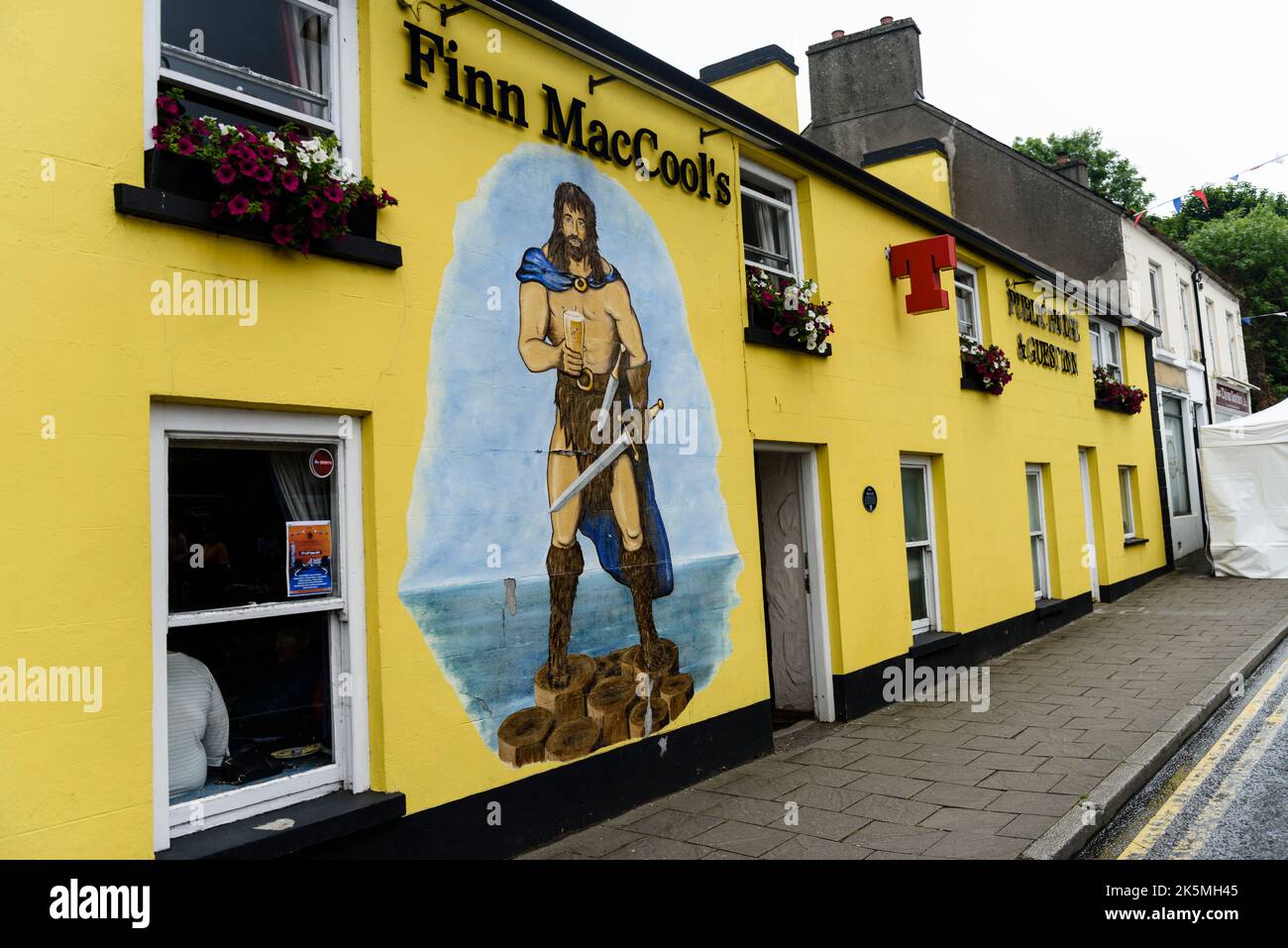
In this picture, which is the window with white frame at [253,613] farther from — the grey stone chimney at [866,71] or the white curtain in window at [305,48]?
the grey stone chimney at [866,71]

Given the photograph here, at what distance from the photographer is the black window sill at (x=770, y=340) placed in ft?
25.6

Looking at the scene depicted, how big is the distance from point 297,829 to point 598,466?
9.70 feet

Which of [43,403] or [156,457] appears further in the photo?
[156,457]

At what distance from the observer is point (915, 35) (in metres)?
17.0

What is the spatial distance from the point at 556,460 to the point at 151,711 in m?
2.79

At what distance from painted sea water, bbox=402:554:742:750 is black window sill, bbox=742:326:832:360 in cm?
209

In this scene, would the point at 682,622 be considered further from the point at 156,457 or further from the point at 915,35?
the point at 915,35

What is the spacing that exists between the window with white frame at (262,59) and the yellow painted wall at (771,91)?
5.63m

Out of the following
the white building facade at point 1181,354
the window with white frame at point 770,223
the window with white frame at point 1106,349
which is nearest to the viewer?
the window with white frame at point 770,223

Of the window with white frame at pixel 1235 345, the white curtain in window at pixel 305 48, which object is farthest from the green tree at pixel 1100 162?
the white curtain in window at pixel 305 48

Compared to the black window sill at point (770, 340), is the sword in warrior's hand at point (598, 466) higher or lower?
lower

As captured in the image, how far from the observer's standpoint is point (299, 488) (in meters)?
4.73

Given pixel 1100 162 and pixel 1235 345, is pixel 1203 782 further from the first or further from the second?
pixel 1100 162
